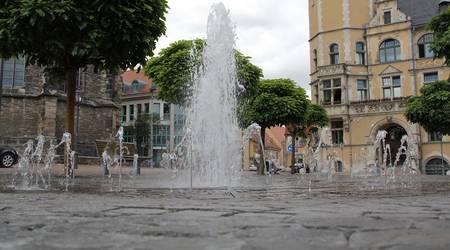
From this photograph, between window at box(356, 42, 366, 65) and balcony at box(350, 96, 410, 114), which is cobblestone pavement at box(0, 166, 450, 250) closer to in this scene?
balcony at box(350, 96, 410, 114)

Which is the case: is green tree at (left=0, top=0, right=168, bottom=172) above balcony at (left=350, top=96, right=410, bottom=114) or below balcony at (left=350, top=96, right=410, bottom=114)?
below

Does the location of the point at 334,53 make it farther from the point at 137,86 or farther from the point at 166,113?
the point at 137,86

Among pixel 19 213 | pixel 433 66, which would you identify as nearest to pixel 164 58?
pixel 19 213

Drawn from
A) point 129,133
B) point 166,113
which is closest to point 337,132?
point 129,133

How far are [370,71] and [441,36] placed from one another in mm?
24859

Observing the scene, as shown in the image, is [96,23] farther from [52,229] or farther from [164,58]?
[164,58]

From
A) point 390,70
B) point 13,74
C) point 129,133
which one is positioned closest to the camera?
point 13,74

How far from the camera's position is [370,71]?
1547 inches

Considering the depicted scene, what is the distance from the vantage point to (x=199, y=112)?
13.3 m

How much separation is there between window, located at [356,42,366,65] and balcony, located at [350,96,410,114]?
3.72 meters

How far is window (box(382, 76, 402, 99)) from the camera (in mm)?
38531

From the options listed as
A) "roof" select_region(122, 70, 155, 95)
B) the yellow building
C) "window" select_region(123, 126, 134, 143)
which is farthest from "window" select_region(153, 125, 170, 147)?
the yellow building

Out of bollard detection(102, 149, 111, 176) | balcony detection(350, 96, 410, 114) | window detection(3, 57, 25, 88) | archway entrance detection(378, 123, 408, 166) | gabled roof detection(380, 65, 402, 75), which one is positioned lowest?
bollard detection(102, 149, 111, 176)

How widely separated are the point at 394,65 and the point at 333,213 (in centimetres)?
3678
